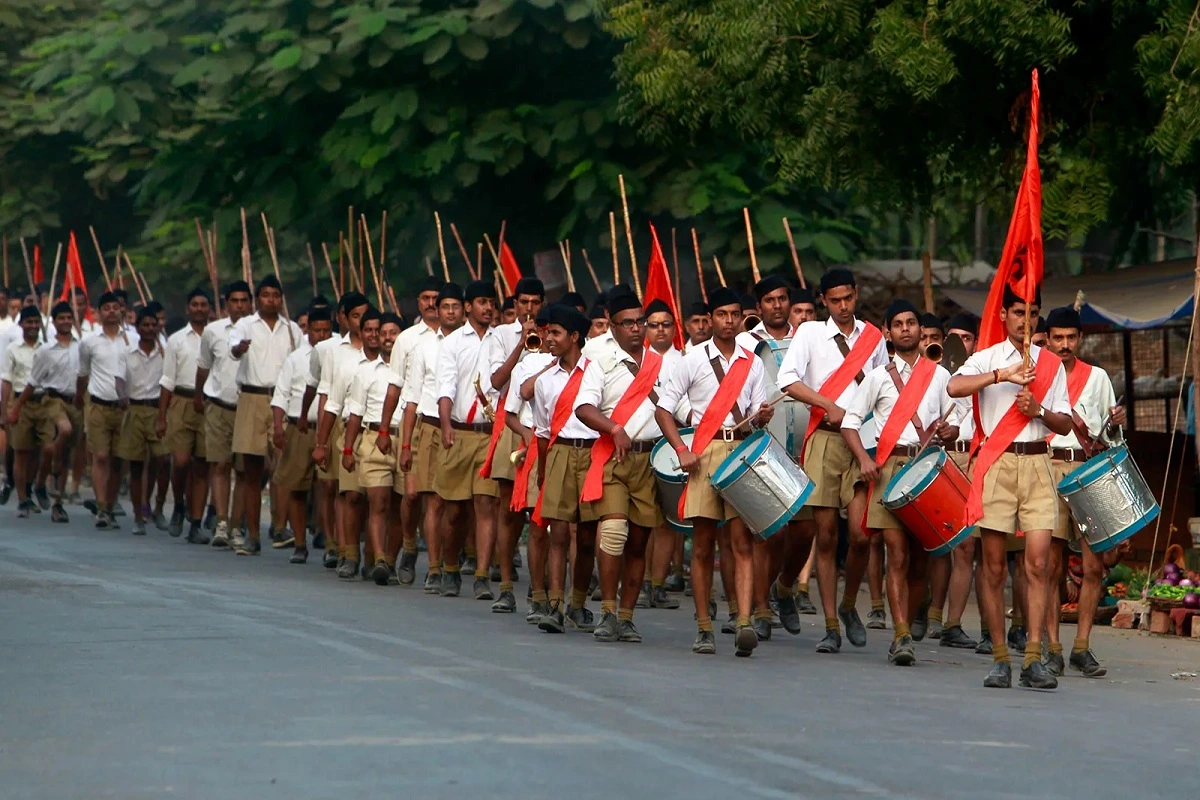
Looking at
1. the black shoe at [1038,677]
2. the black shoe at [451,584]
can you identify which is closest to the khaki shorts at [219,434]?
the black shoe at [451,584]

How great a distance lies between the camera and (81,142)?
3225cm

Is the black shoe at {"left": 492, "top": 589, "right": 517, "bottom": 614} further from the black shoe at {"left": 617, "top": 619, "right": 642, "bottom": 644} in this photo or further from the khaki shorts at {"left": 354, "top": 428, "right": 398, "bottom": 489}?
the khaki shorts at {"left": 354, "top": 428, "right": 398, "bottom": 489}

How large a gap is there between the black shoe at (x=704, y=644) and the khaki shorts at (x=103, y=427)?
1039 centimetres

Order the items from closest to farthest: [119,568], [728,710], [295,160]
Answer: [728,710]
[119,568]
[295,160]

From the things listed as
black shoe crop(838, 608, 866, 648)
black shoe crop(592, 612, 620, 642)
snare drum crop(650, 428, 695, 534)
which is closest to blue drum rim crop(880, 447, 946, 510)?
black shoe crop(838, 608, 866, 648)

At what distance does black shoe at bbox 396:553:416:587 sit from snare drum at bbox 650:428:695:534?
3721 mm

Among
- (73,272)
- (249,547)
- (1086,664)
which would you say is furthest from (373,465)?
(73,272)

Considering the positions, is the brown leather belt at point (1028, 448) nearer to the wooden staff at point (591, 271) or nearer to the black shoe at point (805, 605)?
the black shoe at point (805, 605)

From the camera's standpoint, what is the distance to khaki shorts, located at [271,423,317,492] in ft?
60.2

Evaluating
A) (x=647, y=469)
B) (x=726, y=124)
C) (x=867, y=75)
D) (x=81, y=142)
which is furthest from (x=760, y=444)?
(x=81, y=142)

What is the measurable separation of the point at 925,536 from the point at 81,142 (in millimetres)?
22545

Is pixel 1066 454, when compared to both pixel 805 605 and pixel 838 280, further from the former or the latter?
pixel 805 605

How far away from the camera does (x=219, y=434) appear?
1953cm

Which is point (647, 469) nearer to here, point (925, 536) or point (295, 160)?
point (925, 536)
